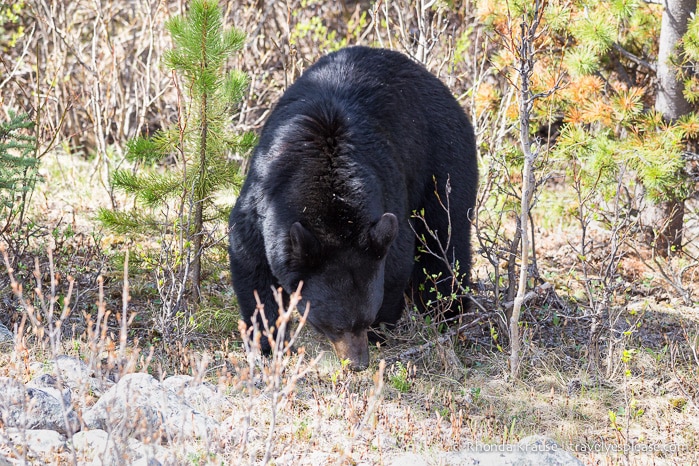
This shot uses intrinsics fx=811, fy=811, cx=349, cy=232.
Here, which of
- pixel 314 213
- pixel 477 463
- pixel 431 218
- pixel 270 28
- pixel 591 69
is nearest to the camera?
pixel 477 463

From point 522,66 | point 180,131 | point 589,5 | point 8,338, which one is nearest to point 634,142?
point 589,5

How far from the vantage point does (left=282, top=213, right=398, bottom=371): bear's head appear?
14.6 ft

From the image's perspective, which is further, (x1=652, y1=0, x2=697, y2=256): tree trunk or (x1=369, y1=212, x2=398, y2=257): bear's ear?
(x1=652, y1=0, x2=697, y2=256): tree trunk

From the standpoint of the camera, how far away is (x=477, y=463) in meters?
3.62

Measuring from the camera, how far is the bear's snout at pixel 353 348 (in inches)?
184

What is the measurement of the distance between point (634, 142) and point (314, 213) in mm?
3102

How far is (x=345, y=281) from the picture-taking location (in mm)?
4539

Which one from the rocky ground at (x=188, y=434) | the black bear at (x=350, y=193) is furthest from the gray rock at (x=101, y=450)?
the black bear at (x=350, y=193)

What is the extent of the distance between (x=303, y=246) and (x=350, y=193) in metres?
0.43

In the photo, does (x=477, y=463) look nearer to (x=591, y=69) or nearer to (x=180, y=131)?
(x=180, y=131)

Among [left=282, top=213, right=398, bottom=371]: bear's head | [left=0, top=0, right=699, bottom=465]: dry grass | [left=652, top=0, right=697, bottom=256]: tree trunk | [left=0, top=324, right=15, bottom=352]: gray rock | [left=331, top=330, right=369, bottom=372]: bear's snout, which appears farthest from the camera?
[left=652, top=0, right=697, bottom=256]: tree trunk

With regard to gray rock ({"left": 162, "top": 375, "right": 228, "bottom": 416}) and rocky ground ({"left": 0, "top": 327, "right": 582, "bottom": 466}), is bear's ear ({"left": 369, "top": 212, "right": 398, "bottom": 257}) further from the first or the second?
gray rock ({"left": 162, "top": 375, "right": 228, "bottom": 416})

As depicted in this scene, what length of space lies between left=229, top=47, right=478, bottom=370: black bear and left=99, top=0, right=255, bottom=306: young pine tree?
48cm

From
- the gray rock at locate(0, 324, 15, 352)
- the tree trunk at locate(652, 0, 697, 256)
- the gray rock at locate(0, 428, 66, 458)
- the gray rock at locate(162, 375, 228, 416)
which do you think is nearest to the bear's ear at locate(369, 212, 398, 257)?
the gray rock at locate(162, 375, 228, 416)
